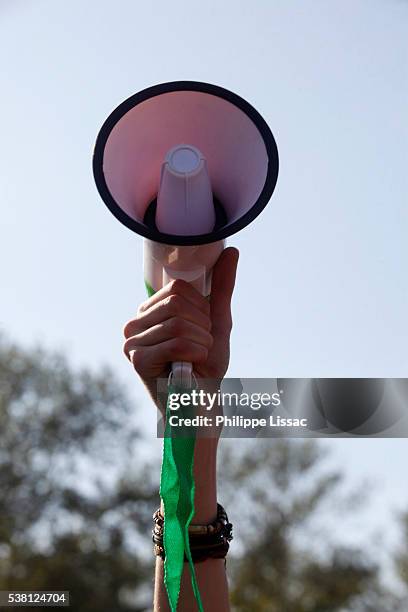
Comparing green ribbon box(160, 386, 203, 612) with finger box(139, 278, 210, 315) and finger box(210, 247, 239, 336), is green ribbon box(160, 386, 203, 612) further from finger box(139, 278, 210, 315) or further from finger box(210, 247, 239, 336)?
finger box(210, 247, 239, 336)

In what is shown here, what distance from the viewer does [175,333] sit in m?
1.67

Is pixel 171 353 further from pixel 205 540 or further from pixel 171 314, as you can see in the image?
pixel 205 540

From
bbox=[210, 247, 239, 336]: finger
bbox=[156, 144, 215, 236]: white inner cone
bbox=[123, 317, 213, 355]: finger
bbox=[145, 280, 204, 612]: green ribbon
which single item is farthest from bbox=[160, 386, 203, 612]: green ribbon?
bbox=[156, 144, 215, 236]: white inner cone

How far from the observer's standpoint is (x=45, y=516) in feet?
51.4

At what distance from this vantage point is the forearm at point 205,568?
1776mm

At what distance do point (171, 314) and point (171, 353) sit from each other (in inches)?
3.1

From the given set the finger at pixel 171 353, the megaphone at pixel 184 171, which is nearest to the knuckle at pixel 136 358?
the finger at pixel 171 353

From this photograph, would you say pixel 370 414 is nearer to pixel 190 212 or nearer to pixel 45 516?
pixel 190 212

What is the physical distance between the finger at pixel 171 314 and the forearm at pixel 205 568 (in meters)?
0.29

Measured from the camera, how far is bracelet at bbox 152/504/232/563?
5.99 ft

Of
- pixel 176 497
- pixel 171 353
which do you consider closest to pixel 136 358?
pixel 171 353

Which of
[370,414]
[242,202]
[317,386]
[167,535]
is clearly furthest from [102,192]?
[370,414]

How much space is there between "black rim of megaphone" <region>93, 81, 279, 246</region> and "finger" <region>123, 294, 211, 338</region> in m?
0.19

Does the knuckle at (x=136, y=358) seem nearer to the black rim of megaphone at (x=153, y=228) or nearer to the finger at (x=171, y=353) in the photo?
the finger at (x=171, y=353)
